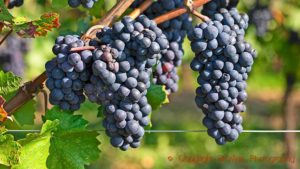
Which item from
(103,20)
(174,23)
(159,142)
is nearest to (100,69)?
(103,20)

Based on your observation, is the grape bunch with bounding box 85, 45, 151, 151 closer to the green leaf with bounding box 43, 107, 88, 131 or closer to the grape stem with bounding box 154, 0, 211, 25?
the green leaf with bounding box 43, 107, 88, 131

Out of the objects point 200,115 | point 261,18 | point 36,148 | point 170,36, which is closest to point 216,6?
point 170,36

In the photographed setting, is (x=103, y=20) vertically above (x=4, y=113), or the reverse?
(x=103, y=20)

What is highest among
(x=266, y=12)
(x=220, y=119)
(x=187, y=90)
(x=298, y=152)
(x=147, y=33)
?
(x=147, y=33)

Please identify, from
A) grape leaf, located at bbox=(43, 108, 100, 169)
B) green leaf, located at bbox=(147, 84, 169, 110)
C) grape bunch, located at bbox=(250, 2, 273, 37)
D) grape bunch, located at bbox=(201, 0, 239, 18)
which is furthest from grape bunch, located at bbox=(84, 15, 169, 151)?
grape bunch, located at bbox=(250, 2, 273, 37)

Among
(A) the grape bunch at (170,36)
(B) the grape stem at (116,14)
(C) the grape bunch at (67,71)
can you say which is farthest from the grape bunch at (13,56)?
→ (C) the grape bunch at (67,71)

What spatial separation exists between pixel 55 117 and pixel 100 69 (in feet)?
0.88

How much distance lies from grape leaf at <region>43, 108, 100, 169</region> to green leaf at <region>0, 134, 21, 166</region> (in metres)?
0.11

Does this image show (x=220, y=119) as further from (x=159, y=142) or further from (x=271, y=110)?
(x=271, y=110)

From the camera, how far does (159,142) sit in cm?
614

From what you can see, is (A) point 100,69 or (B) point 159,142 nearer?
(A) point 100,69


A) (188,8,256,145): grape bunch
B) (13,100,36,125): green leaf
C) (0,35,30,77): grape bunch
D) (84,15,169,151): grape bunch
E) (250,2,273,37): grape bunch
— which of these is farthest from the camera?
(250,2,273,37): grape bunch

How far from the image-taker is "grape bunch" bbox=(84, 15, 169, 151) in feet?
4.99

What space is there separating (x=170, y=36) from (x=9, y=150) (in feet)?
2.04
